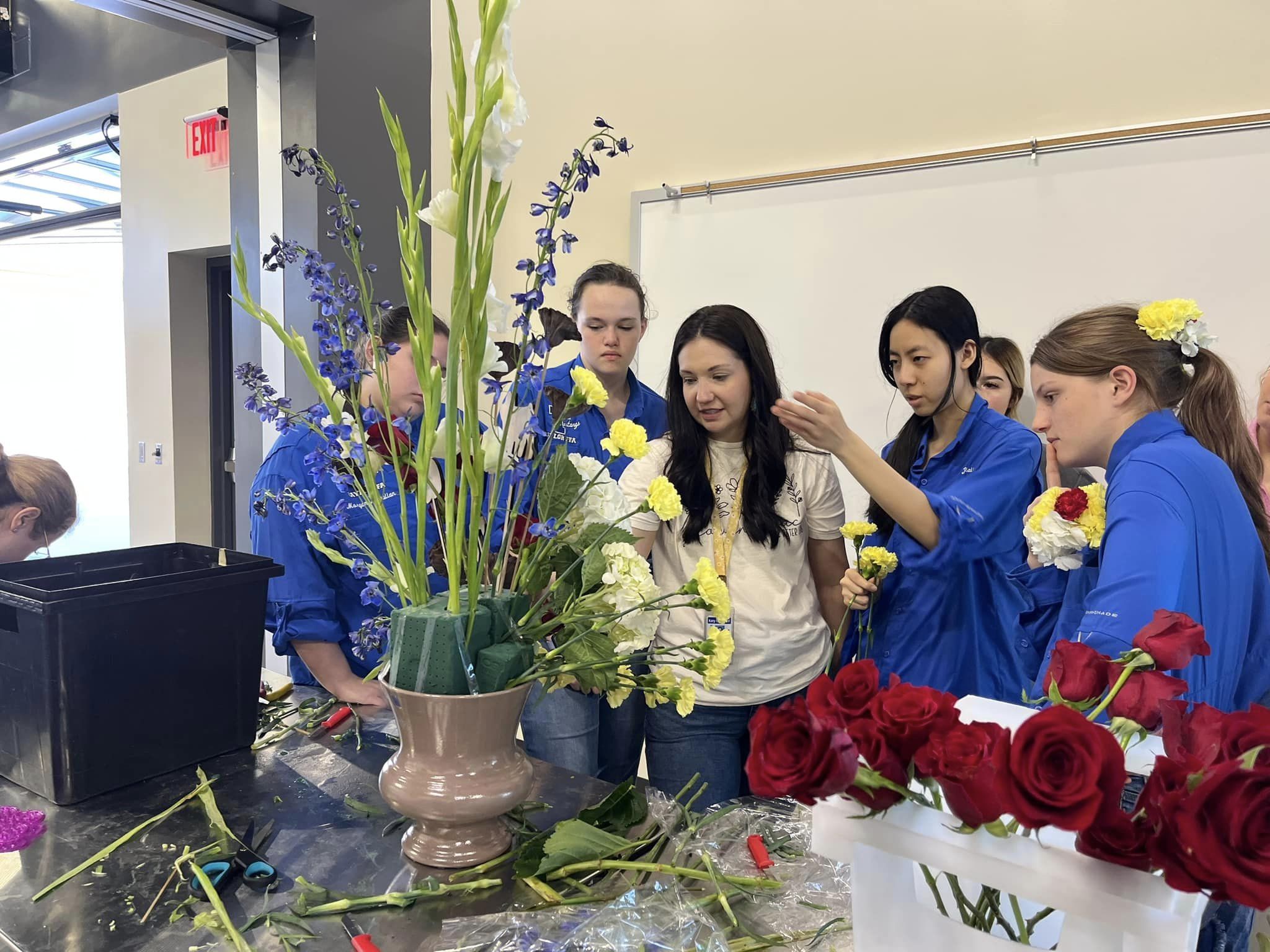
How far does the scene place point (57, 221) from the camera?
5559 millimetres

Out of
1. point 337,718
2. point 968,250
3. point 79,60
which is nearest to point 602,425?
point 337,718

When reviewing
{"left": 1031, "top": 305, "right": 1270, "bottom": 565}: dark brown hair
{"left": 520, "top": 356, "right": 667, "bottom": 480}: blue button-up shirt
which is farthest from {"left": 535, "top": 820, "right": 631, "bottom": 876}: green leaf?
{"left": 520, "top": 356, "right": 667, "bottom": 480}: blue button-up shirt

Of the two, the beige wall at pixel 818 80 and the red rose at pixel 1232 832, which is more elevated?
the beige wall at pixel 818 80

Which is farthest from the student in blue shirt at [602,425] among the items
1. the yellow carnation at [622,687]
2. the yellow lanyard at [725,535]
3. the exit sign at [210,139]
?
the exit sign at [210,139]

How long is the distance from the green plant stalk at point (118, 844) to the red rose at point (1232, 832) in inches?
38.6

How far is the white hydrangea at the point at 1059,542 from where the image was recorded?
4.63ft

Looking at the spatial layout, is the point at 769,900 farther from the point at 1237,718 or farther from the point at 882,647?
the point at 882,647

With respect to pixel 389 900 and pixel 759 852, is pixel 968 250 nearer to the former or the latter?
pixel 759 852

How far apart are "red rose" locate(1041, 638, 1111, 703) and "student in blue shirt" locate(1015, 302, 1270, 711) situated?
383 millimetres

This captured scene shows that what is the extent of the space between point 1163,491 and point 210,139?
14.8ft

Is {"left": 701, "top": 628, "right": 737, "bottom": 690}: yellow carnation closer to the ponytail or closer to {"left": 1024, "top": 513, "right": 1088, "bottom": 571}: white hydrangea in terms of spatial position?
{"left": 1024, "top": 513, "right": 1088, "bottom": 571}: white hydrangea

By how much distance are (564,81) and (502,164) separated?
275 cm

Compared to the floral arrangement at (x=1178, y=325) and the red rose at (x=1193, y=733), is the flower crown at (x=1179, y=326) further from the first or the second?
the red rose at (x=1193, y=733)

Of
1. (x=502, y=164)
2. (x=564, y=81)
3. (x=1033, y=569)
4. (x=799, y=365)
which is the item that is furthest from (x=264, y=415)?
(x=564, y=81)
